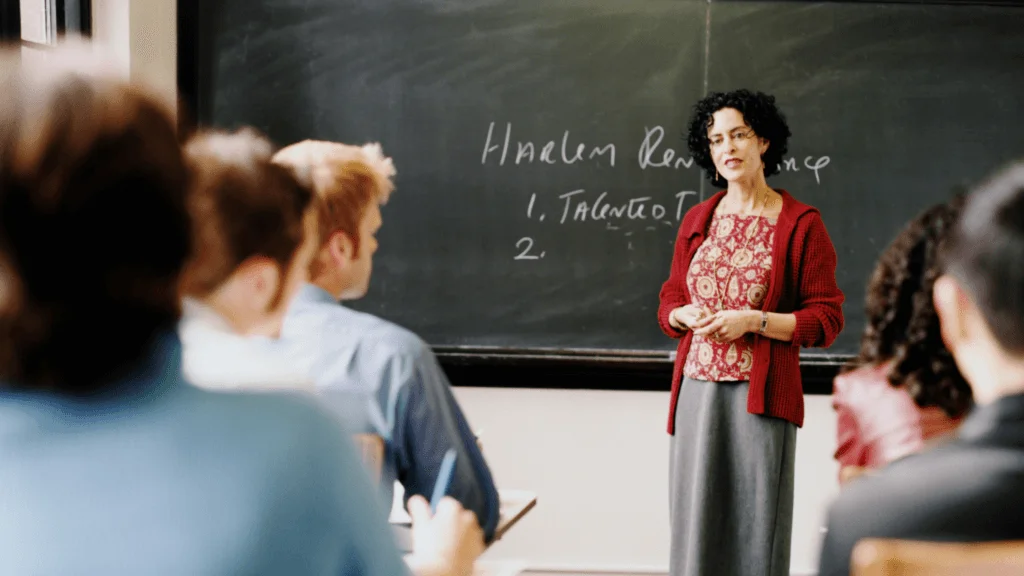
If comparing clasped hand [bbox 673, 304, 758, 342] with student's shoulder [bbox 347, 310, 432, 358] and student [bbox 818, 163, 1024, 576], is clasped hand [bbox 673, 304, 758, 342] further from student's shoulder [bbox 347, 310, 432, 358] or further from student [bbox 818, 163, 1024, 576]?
student [bbox 818, 163, 1024, 576]

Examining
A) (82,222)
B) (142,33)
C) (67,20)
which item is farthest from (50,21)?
(82,222)

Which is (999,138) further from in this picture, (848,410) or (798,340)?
(848,410)

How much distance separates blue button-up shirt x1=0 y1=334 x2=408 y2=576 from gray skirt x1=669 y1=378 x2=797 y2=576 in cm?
203

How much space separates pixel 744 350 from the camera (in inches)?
99.9

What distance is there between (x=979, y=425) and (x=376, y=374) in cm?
81

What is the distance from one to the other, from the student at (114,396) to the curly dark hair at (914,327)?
2.87 feet

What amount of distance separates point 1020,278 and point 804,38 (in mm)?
2347

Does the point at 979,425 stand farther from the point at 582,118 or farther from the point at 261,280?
the point at 582,118

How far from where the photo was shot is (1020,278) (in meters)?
0.94

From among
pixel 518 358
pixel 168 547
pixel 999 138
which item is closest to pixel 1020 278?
pixel 168 547

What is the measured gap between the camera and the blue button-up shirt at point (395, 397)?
→ 141 centimetres

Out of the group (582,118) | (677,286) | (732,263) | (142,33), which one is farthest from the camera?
(582,118)

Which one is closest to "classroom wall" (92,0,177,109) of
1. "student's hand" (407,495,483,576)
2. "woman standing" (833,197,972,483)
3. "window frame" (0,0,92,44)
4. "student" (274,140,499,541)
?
"window frame" (0,0,92,44)

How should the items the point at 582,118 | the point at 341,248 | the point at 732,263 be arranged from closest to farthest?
the point at 341,248 < the point at 732,263 < the point at 582,118
